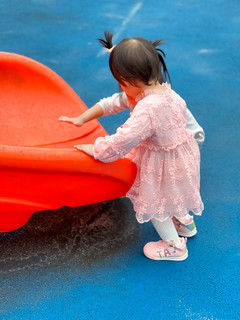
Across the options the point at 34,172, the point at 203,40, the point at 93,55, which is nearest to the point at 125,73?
the point at 34,172

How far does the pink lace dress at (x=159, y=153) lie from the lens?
107cm

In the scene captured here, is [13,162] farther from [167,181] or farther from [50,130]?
[50,130]

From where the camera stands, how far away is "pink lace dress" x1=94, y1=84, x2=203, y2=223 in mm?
1072

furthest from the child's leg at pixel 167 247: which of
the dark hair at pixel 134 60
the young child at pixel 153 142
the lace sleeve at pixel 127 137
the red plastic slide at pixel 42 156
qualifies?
the dark hair at pixel 134 60

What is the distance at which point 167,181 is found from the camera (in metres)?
1.19

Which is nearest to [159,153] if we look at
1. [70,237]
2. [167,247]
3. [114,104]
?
[114,104]

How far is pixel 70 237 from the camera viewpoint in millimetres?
1422

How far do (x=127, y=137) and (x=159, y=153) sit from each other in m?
0.14

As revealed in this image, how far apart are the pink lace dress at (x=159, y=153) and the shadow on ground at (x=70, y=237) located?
238 mm

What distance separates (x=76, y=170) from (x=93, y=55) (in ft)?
5.15

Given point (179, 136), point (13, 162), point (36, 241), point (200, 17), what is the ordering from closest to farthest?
point (13, 162) → point (179, 136) → point (36, 241) → point (200, 17)

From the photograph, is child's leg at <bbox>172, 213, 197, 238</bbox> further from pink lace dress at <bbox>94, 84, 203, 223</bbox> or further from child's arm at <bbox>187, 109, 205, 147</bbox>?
child's arm at <bbox>187, 109, 205, 147</bbox>

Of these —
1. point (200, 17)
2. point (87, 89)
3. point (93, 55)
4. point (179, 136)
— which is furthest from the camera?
point (200, 17)

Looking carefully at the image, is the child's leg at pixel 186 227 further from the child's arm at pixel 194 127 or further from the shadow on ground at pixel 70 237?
the child's arm at pixel 194 127
